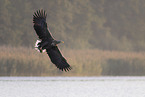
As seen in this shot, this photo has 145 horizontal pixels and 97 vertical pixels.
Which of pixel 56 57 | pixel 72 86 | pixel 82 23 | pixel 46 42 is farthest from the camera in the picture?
pixel 82 23

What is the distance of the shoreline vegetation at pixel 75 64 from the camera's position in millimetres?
23375

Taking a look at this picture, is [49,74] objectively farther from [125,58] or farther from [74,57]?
[125,58]

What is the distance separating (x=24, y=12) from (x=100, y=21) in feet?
27.4

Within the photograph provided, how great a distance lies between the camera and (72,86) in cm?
2050

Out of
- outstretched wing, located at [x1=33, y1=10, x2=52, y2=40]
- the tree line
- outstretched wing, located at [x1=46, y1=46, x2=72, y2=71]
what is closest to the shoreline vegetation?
the tree line

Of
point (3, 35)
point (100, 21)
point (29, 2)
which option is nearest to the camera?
point (3, 35)

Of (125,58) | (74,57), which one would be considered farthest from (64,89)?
(125,58)

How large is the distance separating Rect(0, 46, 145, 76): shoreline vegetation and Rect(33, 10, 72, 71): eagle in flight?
9104 mm

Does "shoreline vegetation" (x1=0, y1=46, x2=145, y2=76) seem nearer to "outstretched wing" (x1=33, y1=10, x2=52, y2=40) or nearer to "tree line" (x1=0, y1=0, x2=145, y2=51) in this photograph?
"tree line" (x1=0, y1=0, x2=145, y2=51)

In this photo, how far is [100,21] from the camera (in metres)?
43.1

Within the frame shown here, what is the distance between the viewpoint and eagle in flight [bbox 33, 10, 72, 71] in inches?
531

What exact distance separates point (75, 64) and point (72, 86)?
4800mm

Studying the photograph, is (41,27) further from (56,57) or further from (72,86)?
(72,86)

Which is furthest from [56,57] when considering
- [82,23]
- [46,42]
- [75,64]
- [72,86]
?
[82,23]
